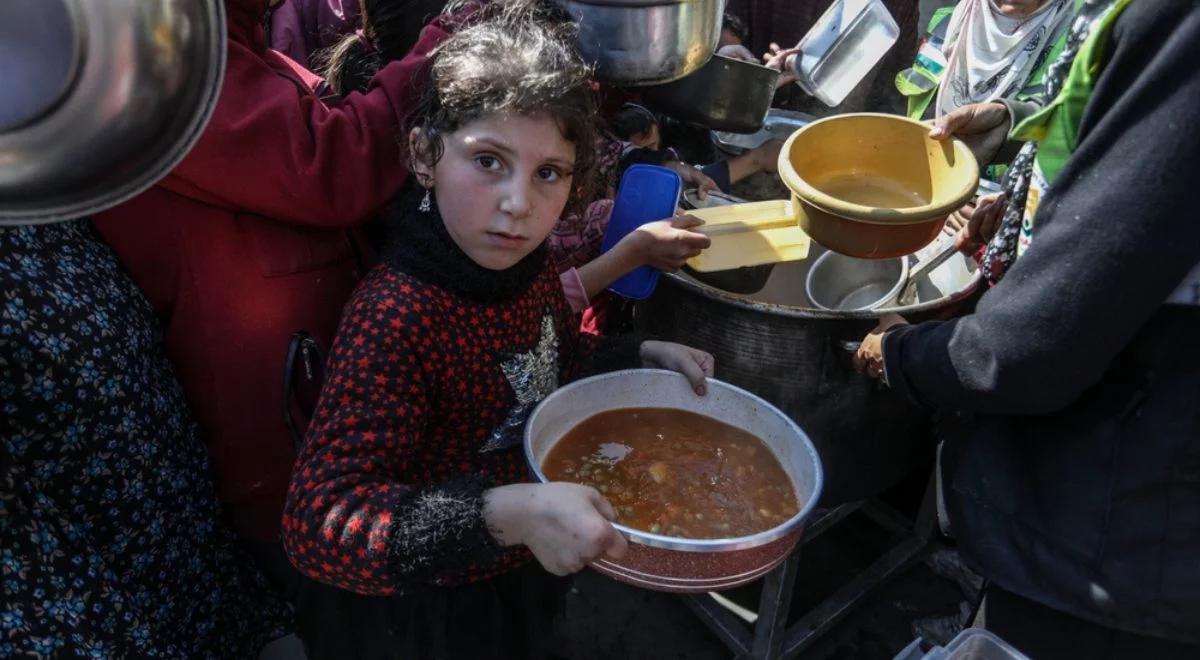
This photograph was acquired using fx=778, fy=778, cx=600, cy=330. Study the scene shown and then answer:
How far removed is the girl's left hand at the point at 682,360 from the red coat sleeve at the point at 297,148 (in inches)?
23.9

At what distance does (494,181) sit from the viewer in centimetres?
129

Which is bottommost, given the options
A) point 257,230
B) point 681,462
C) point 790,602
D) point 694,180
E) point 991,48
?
point 790,602

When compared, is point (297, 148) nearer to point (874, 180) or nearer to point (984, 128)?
point (874, 180)

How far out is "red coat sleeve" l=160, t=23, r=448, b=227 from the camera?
1.17 m

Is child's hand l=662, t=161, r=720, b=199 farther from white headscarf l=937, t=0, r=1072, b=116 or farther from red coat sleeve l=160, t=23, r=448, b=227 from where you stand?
white headscarf l=937, t=0, r=1072, b=116

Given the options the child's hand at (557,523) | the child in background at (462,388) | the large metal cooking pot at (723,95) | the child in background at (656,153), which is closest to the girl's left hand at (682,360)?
the child in background at (462,388)

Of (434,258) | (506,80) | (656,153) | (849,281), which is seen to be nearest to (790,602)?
(849,281)

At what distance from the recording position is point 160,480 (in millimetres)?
1286

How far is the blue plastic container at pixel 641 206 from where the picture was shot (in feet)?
6.37

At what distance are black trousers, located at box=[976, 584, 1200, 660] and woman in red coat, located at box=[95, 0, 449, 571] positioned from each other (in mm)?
1370

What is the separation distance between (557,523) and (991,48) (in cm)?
282

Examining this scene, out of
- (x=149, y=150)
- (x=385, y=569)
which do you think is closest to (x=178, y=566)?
(x=385, y=569)

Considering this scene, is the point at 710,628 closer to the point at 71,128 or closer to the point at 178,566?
the point at 178,566

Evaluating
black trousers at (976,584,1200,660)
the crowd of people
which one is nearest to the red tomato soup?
the crowd of people
